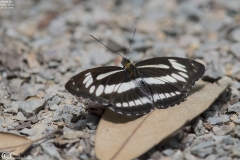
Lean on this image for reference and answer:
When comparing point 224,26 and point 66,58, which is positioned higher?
point 224,26

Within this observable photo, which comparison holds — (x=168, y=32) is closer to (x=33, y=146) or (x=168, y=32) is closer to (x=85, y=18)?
(x=85, y=18)

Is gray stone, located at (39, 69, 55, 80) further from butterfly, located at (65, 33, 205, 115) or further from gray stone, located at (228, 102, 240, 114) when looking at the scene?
gray stone, located at (228, 102, 240, 114)

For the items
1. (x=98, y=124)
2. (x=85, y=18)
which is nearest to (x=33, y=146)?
(x=98, y=124)

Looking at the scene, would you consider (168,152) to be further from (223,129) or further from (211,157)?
(223,129)

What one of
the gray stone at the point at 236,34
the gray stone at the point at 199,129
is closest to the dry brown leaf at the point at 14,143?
the gray stone at the point at 199,129

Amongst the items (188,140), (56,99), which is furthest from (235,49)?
(56,99)

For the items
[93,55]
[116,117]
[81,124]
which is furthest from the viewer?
[93,55]

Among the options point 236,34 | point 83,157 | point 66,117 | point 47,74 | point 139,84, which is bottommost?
point 83,157
